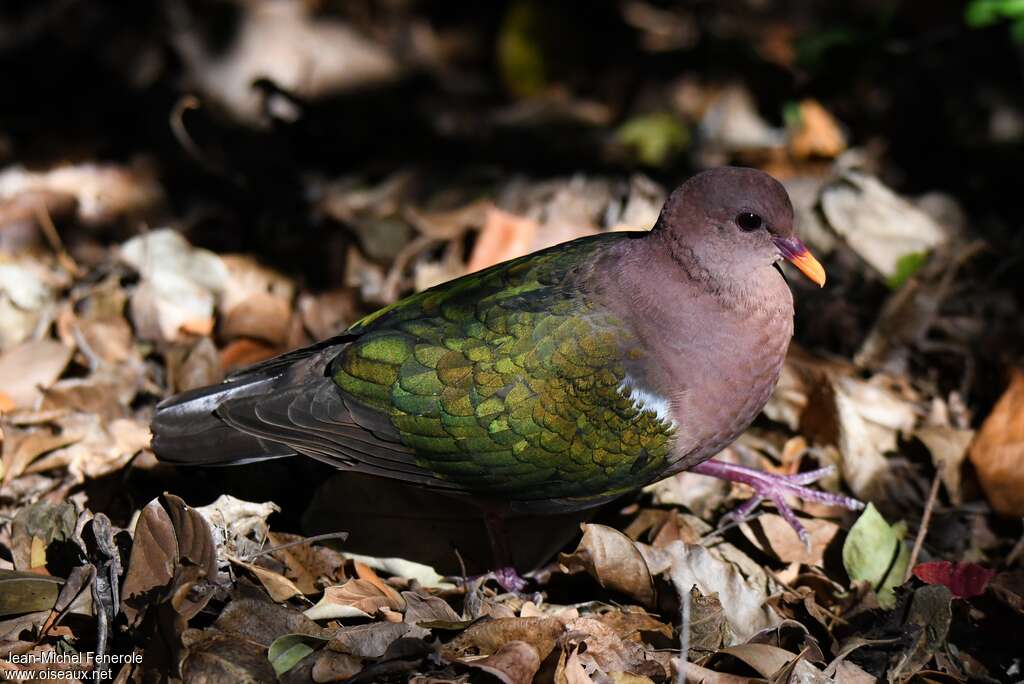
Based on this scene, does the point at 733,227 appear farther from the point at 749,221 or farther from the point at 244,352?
the point at 244,352

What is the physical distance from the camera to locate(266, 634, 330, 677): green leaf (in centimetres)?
281

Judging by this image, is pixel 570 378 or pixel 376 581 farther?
pixel 376 581

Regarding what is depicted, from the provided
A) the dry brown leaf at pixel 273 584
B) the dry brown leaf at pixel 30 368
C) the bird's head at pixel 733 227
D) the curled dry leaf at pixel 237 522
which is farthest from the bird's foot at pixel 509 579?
the dry brown leaf at pixel 30 368

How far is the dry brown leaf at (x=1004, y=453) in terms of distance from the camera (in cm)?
363

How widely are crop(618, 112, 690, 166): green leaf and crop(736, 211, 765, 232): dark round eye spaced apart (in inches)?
94.7

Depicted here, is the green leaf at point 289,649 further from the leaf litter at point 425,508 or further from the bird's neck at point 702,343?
the bird's neck at point 702,343

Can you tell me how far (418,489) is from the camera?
3.69m

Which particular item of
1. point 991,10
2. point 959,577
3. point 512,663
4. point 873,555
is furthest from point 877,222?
point 512,663

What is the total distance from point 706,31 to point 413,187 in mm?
2073

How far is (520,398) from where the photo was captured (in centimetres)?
317

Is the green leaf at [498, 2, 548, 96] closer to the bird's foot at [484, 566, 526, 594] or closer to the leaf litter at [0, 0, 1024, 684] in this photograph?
the leaf litter at [0, 0, 1024, 684]

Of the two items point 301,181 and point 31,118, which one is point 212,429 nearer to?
point 301,181

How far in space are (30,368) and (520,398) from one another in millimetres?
1994

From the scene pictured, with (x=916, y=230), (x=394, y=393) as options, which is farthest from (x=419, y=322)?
(x=916, y=230)
